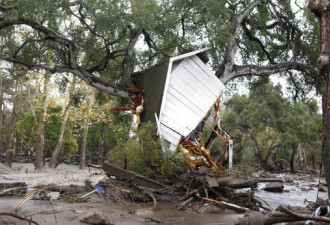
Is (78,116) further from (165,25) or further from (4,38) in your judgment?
(165,25)

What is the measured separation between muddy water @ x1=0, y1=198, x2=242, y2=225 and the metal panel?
4094 millimetres

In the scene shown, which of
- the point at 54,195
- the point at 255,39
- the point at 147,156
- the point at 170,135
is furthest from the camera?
the point at 255,39

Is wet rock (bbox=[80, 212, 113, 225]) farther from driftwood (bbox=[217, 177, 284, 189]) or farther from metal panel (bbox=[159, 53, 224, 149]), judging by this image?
metal panel (bbox=[159, 53, 224, 149])

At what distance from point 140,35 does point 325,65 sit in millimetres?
11110

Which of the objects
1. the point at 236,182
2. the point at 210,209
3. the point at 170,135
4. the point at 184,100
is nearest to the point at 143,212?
the point at 210,209

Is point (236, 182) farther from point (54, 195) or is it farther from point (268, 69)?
point (268, 69)

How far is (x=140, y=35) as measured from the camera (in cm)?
1521

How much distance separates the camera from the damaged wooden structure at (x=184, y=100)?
1181cm

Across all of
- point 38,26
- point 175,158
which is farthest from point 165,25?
point 175,158

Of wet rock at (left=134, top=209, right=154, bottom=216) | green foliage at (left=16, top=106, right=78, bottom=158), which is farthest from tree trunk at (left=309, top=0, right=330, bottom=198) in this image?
green foliage at (left=16, top=106, right=78, bottom=158)

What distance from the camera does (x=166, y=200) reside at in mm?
8938

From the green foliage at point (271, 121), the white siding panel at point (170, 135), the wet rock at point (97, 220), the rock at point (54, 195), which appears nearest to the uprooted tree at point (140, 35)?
the white siding panel at point (170, 135)

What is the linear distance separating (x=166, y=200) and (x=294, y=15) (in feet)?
40.5

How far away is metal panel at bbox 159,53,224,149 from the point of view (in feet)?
39.3
